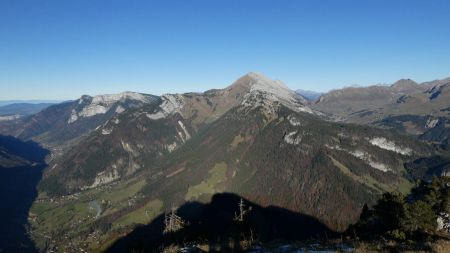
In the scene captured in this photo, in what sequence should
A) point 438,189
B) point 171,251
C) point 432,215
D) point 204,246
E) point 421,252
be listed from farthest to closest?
point 438,189
point 432,215
point 204,246
point 171,251
point 421,252

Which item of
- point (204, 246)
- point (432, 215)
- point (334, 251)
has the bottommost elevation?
point (432, 215)

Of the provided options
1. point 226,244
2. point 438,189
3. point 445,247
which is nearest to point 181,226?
point 226,244

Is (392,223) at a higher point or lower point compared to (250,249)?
lower

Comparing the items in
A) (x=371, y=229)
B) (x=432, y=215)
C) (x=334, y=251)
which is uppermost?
(x=334, y=251)

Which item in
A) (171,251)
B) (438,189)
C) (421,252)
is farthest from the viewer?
(438,189)

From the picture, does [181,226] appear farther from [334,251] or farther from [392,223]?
[334,251]

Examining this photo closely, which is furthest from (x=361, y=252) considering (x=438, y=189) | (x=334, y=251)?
(x=438, y=189)

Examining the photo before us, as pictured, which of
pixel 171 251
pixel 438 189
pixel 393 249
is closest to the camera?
pixel 393 249

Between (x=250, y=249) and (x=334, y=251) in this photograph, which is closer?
(x=334, y=251)

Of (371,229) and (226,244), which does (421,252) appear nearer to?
(226,244)
